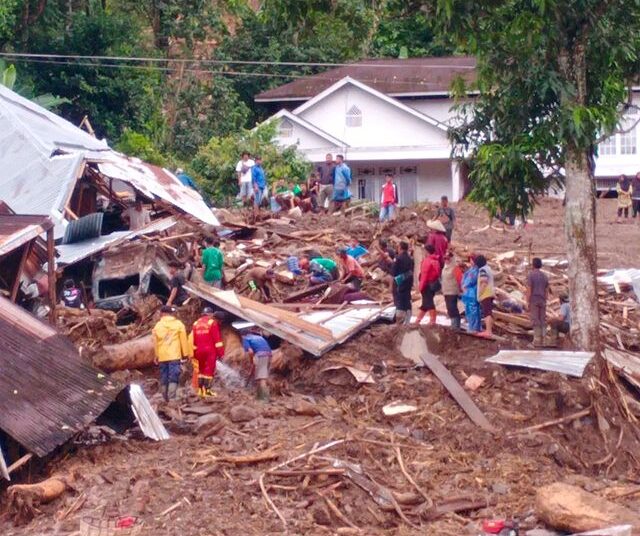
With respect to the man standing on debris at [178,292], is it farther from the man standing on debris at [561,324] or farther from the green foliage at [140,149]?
the green foliage at [140,149]

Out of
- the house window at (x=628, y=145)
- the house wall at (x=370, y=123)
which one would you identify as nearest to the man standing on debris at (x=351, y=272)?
the house wall at (x=370, y=123)

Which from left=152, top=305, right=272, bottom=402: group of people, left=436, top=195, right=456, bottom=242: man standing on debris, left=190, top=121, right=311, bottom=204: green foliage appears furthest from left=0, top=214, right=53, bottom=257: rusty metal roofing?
left=190, top=121, right=311, bottom=204: green foliage

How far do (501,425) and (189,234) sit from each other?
418 inches

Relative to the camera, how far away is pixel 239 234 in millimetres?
27438

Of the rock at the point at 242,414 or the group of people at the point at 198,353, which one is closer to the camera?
the rock at the point at 242,414

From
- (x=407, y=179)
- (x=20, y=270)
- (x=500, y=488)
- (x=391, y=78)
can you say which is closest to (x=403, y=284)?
(x=500, y=488)

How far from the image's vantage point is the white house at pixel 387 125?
136 feet

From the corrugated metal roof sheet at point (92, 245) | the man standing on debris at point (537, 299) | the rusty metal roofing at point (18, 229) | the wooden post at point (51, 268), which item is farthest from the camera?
the corrugated metal roof sheet at point (92, 245)

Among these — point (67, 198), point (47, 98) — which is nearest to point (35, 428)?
point (67, 198)

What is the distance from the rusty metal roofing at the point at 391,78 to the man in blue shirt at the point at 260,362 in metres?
26.2

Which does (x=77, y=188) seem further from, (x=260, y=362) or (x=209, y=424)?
(x=209, y=424)

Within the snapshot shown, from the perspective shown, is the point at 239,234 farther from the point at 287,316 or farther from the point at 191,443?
the point at 191,443

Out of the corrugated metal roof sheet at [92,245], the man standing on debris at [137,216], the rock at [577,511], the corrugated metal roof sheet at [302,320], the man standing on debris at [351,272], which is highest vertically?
the man standing on debris at [137,216]

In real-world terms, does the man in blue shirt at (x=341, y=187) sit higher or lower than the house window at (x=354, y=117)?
lower
